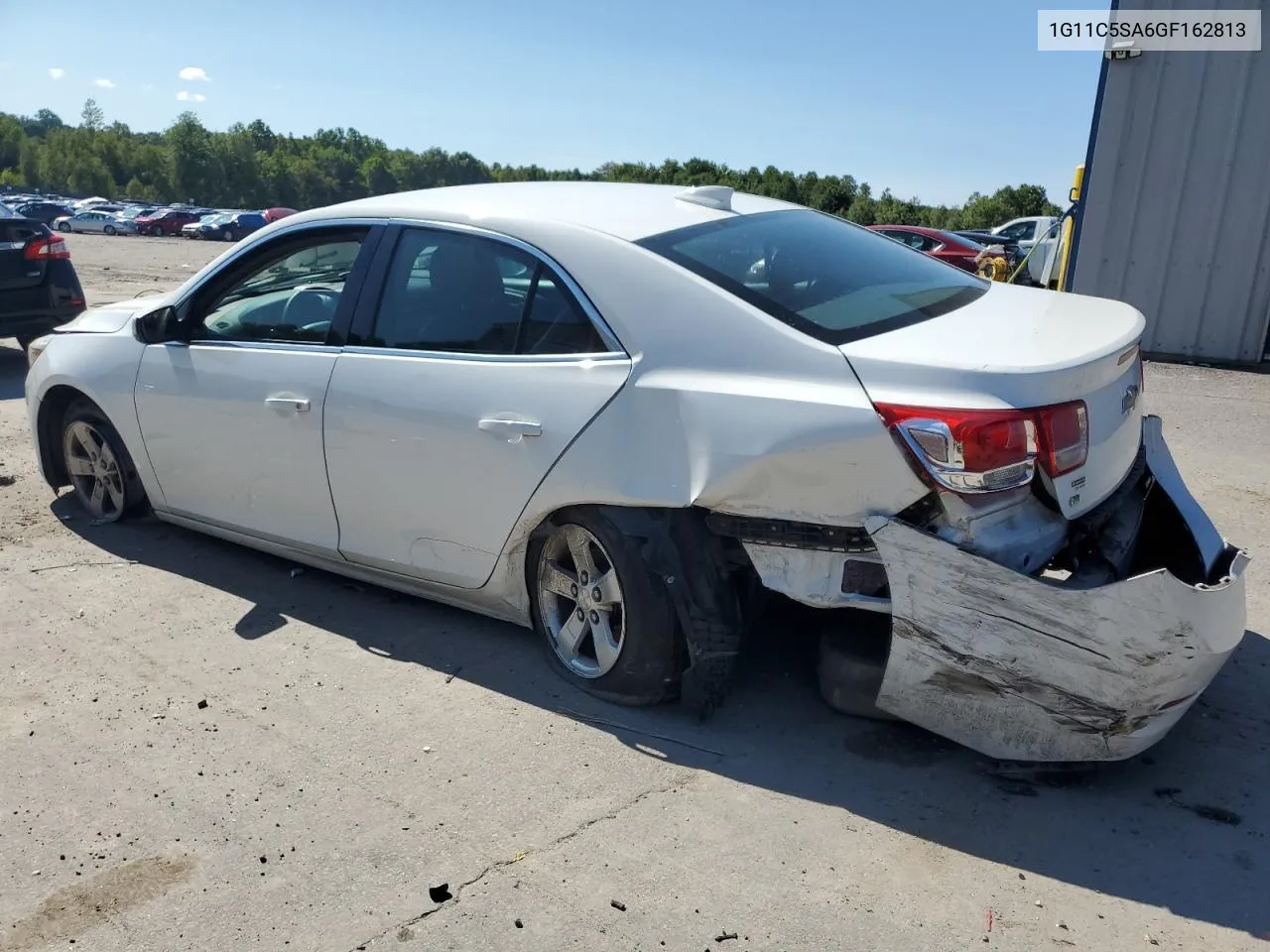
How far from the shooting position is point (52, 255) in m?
9.45

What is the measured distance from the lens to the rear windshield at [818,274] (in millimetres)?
3320

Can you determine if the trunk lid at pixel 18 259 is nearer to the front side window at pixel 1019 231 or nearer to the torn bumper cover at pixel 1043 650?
the torn bumper cover at pixel 1043 650

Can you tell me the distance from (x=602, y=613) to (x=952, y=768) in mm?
1209

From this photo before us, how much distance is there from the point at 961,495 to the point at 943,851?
0.95 meters

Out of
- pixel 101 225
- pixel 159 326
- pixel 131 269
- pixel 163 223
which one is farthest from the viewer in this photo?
pixel 101 225

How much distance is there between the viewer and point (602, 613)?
3.61 metres

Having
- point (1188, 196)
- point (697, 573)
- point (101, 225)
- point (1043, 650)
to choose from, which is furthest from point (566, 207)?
point (101, 225)

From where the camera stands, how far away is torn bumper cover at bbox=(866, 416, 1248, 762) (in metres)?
2.80

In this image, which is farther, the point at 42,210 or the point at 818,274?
the point at 42,210

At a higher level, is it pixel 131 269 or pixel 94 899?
pixel 94 899

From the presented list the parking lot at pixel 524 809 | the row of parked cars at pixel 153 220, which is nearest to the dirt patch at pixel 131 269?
the parking lot at pixel 524 809

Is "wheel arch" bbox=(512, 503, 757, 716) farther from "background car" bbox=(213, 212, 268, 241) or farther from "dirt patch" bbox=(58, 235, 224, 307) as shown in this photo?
"background car" bbox=(213, 212, 268, 241)

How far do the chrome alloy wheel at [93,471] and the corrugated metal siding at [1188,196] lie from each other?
32.8 ft

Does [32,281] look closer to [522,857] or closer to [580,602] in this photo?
[580,602]
